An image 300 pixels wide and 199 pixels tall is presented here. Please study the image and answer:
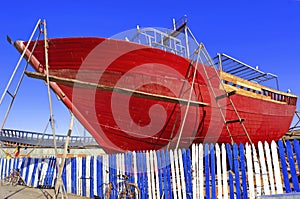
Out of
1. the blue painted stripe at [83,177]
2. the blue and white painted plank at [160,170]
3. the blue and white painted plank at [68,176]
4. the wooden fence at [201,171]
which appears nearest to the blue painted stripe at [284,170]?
the wooden fence at [201,171]

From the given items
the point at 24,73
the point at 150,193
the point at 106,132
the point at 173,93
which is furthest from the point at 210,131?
the point at 24,73

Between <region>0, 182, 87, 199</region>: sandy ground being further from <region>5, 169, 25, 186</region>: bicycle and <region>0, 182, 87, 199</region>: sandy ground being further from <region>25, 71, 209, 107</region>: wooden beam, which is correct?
<region>25, 71, 209, 107</region>: wooden beam

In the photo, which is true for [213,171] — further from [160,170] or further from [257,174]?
[160,170]

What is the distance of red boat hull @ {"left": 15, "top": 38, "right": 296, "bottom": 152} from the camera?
25.7 ft

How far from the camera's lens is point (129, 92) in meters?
7.79

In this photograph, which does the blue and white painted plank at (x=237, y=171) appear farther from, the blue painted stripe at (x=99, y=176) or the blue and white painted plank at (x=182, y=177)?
the blue painted stripe at (x=99, y=176)

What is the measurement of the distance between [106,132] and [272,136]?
1238 centimetres

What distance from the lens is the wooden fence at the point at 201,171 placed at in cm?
466

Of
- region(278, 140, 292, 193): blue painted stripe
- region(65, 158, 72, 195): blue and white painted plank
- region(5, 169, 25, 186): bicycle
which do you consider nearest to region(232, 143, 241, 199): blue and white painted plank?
region(278, 140, 292, 193): blue painted stripe

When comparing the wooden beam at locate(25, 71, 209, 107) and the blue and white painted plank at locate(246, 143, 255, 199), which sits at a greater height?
the wooden beam at locate(25, 71, 209, 107)

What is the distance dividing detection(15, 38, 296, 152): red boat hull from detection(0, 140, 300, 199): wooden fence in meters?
→ 1.62

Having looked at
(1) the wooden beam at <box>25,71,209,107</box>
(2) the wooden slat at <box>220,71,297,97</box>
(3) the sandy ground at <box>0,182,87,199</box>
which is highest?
(2) the wooden slat at <box>220,71,297,97</box>

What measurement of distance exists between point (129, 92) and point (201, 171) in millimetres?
3579

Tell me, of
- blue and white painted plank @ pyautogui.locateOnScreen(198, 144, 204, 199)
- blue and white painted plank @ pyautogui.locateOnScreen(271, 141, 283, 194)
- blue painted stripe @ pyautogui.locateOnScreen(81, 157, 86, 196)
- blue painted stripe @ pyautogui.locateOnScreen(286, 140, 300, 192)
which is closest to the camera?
blue painted stripe @ pyautogui.locateOnScreen(286, 140, 300, 192)
